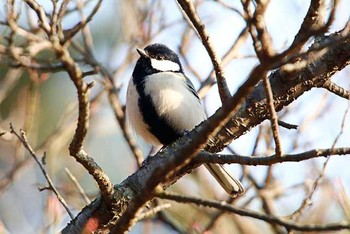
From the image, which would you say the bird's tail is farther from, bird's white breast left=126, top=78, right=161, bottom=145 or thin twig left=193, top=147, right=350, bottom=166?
thin twig left=193, top=147, right=350, bottom=166

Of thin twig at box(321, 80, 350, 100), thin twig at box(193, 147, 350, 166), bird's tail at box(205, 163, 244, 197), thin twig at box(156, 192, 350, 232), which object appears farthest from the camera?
bird's tail at box(205, 163, 244, 197)

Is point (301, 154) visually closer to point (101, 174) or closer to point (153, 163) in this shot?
point (101, 174)

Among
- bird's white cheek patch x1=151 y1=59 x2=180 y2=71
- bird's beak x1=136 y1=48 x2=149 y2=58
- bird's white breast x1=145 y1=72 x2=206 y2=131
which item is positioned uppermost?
bird's beak x1=136 y1=48 x2=149 y2=58

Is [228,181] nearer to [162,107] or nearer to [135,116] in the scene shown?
[162,107]

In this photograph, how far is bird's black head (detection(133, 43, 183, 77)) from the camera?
13.7 feet

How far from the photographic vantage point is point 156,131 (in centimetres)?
397

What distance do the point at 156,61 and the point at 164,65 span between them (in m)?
0.07

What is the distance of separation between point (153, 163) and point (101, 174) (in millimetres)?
451

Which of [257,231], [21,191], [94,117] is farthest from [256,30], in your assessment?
[21,191]

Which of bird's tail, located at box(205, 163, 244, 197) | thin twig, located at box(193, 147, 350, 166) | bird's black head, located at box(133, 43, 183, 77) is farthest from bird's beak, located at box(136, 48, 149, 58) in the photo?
thin twig, located at box(193, 147, 350, 166)

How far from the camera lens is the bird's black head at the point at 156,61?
13.7ft

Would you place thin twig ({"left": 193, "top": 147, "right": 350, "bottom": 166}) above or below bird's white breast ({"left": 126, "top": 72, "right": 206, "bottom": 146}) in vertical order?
below

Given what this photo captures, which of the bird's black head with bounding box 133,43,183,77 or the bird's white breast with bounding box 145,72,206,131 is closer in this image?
the bird's white breast with bounding box 145,72,206,131

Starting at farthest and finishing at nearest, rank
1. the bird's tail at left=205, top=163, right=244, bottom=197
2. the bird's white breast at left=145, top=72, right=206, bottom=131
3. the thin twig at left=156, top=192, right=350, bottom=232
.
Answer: the bird's white breast at left=145, top=72, right=206, bottom=131 < the bird's tail at left=205, top=163, right=244, bottom=197 < the thin twig at left=156, top=192, right=350, bottom=232
